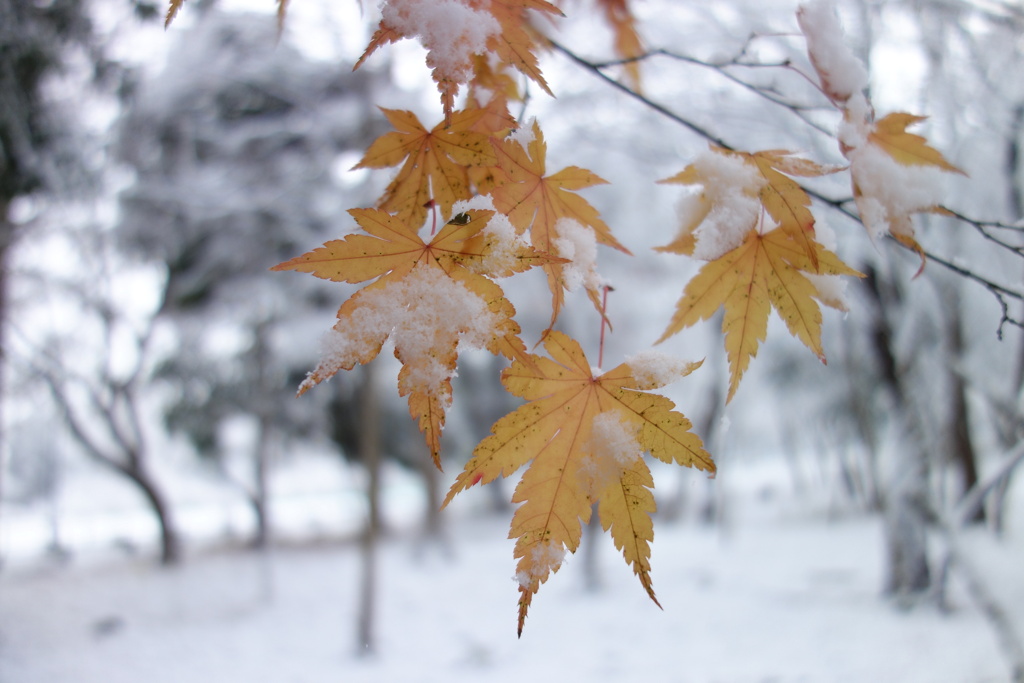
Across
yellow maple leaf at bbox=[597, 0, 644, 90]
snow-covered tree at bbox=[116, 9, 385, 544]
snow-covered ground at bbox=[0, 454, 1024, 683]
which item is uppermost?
snow-covered tree at bbox=[116, 9, 385, 544]

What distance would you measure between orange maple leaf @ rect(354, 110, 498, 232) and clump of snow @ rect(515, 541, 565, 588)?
26cm

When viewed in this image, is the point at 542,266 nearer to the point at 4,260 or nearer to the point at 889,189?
the point at 889,189

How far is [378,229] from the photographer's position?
1.33 ft

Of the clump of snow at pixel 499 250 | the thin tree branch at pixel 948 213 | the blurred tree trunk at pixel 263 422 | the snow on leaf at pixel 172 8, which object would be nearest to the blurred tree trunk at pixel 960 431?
the thin tree branch at pixel 948 213

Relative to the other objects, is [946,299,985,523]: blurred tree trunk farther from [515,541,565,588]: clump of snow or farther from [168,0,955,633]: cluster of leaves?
[515,541,565,588]: clump of snow

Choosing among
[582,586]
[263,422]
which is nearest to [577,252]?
[582,586]

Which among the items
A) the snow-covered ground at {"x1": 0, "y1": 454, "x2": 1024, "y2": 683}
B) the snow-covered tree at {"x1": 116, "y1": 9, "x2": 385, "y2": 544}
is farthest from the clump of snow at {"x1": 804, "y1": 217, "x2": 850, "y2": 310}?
the snow-covered tree at {"x1": 116, "y1": 9, "x2": 385, "y2": 544}

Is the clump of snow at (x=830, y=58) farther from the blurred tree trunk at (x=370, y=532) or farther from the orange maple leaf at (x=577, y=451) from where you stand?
the blurred tree trunk at (x=370, y=532)

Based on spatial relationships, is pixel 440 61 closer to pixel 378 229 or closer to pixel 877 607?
pixel 378 229

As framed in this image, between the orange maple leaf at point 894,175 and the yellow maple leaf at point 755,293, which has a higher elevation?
the orange maple leaf at point 894,175

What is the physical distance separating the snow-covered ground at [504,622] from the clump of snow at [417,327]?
68.7 inches

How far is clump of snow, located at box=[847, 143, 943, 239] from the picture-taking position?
0.44 m

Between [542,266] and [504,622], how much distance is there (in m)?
3.77

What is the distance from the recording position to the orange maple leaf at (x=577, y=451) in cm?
41
